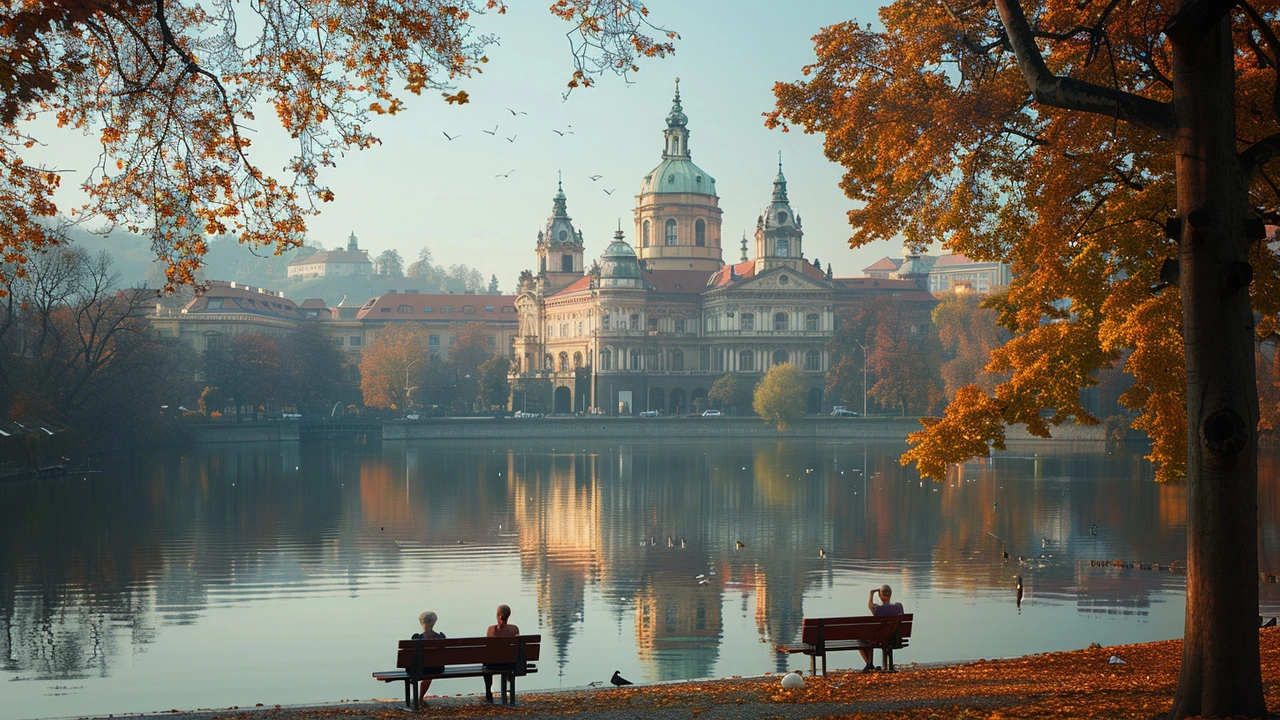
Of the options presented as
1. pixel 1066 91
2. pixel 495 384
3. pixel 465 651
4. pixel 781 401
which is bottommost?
pixel 465 651

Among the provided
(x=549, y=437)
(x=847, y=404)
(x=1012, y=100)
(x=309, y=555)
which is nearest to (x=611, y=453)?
(x=549, y=437)

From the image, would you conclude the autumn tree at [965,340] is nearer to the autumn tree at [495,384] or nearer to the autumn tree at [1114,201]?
the autumn tree at [495,384]

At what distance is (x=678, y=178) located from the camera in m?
139

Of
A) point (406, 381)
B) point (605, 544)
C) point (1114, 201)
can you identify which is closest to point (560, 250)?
point (406, 381)

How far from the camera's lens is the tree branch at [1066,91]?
35.3 feet

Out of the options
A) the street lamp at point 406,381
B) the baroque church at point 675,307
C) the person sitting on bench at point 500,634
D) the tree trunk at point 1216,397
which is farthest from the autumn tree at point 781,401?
the tree trunk at point 1216,397

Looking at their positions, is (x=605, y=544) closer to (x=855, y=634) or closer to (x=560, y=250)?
(x=855, y=634)

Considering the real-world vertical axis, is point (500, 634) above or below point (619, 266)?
below

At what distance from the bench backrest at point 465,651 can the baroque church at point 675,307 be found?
10713 centimetres

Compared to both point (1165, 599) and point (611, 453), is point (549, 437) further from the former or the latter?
point (1165, 599)

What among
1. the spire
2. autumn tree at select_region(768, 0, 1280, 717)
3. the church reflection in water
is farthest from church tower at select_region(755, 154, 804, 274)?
autumn tree at select_region(768, 0, 1280, 717)

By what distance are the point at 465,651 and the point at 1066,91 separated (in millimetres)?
8246

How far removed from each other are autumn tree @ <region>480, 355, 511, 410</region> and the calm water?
2535 inches

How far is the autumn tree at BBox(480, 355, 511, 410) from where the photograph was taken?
12419cm
